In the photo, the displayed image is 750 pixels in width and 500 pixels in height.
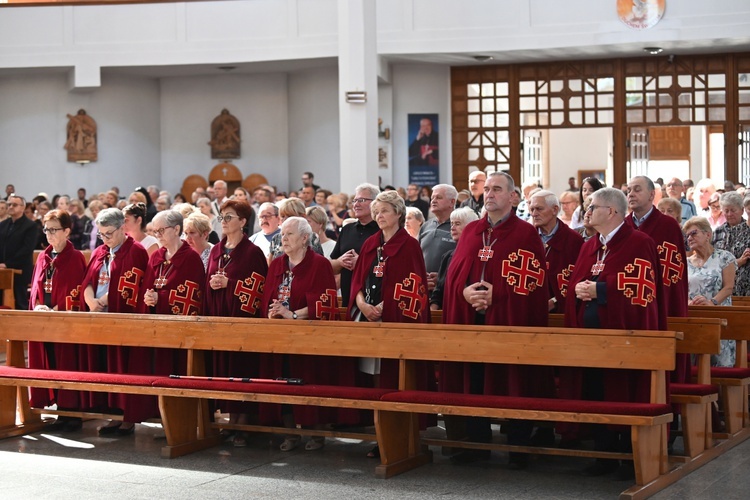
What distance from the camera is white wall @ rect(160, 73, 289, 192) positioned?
69.1 ft

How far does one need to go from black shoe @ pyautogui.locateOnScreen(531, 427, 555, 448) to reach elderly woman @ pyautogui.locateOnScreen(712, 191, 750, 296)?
3038 millimetres

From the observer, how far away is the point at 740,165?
61.1 feet

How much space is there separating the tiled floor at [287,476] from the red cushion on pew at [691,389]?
15.9 inches

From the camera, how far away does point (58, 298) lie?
306 inches

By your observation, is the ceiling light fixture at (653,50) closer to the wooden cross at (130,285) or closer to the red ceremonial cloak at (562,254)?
the red ceremonial cloak at (562,254)

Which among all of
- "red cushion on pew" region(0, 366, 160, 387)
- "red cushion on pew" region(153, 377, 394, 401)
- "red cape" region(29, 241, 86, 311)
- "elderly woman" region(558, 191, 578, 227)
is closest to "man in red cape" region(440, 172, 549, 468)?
"red cushion on pew" region(153, 377, 394, 401)

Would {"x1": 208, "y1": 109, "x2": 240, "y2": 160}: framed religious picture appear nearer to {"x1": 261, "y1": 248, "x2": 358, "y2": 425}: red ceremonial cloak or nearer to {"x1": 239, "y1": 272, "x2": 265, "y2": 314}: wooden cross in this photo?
{"x1": 239, "y1": 272, "x2": 265, "y2": 314}: wooden cross

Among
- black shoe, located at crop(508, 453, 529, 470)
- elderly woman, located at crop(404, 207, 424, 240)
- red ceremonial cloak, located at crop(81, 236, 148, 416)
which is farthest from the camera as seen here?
elderly woman, located at crop(404, 207, 424, 240)

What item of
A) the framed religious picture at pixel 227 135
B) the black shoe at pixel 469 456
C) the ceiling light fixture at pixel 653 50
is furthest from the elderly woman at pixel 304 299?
the framed religious picture at pixel 227 135

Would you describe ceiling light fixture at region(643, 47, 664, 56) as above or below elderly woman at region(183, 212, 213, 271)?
above

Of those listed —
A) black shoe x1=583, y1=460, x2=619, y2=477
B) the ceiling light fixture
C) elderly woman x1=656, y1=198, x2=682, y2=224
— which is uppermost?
the ceiling light fixture

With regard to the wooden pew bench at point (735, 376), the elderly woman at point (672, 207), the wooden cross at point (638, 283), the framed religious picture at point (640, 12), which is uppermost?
the framed religious picture at point (640, 12)

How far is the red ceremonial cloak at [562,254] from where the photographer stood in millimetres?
7156

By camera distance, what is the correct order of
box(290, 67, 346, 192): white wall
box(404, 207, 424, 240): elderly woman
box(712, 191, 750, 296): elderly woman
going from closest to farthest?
box(404, 207, 424, 240): elderly woman → box(712, 191, 750, 296): elderly woman → box(290, 67, 346, 192): white wall
